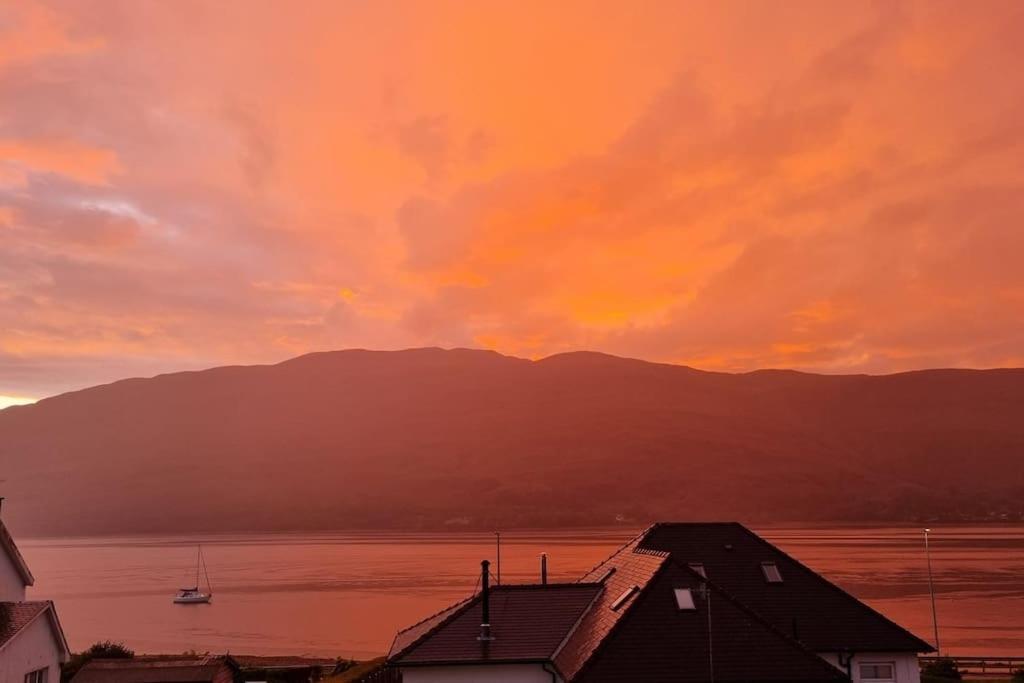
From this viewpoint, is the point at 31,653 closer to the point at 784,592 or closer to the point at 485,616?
the point at 485,616

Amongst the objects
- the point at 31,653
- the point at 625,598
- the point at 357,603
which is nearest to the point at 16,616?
the point at 31,653

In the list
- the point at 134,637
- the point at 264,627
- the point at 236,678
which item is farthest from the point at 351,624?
the point at 236,678

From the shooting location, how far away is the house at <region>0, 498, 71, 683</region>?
2550cm

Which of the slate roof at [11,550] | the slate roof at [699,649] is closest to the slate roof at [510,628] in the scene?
the slate roof at [699,649]

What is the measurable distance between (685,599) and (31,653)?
69.8 feet

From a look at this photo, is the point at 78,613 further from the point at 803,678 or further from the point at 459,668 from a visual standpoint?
the point at 803,678

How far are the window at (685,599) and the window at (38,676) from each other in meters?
21.0

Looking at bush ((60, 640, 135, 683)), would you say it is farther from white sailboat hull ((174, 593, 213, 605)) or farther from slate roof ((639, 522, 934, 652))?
white sailboat hull ((174, 593, 213, 605))

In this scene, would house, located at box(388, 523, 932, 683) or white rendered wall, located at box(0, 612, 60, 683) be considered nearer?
white rendered wall, located at box(0, 612, 60, 683)

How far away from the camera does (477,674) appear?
30375mm

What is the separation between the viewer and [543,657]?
3017cm

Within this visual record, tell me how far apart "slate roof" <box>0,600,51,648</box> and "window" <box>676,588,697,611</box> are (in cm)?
2042

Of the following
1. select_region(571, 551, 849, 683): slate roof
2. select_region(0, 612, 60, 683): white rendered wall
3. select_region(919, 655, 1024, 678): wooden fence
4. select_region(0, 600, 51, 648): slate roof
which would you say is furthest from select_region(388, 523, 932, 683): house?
select_region(919, 655, 1024, 678): wooden fence

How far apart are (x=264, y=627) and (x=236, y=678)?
76.9 meters
